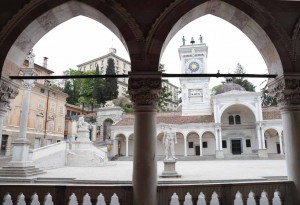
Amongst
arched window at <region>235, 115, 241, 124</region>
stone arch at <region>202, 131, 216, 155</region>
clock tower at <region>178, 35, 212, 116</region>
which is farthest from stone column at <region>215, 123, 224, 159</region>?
arched window at <region>235, 115, 241, 124</region>

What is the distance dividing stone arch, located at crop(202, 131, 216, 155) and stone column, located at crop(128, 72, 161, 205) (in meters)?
36.4

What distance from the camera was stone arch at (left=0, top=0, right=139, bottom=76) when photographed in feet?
15.9

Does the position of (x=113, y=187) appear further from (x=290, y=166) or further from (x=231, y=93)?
(x=231, y=93)

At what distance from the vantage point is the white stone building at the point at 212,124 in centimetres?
3744

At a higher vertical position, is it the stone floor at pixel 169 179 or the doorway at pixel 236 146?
the doorway at pixel 236 146

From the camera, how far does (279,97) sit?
5.14 metres

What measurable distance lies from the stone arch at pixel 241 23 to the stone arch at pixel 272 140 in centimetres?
3705

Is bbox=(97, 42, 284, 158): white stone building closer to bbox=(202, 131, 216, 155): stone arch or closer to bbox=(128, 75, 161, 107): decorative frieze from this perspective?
bbox=(202, 131, 216, 155): stone arch

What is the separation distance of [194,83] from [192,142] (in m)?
9.73

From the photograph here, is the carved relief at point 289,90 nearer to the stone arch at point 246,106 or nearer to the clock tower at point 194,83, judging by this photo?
the stone arch at point 246,106

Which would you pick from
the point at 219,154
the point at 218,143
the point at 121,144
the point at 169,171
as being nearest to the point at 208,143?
the point at 218,143

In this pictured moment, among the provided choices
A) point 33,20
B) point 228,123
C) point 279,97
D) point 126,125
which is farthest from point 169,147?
point 228,123

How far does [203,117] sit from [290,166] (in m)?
36.3

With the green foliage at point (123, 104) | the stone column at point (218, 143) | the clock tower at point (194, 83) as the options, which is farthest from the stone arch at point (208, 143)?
the green foliage at point (123, 104)
